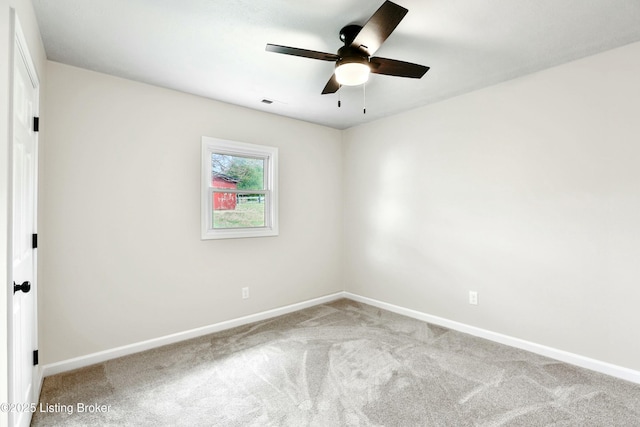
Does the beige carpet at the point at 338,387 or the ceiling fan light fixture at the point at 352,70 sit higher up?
the ceiling fan light fixture at the point at 352,70

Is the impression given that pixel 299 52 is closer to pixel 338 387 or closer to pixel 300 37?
pixel 300 37

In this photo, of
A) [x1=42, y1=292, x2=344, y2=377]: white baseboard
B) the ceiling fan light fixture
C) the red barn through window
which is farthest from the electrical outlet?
the red barn through window

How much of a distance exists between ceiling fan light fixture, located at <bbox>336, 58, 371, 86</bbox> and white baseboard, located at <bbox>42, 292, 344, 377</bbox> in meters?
2.73

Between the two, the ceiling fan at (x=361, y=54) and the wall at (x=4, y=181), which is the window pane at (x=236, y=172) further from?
the wall at (x=4, y=181)

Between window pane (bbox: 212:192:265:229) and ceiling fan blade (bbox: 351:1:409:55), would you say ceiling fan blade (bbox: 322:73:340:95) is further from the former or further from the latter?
window pane (bbox: 212:192:265:229)

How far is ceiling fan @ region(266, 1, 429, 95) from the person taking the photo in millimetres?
1693

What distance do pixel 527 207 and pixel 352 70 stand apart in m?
2.05

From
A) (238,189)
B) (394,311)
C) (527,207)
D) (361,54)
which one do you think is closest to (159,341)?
(238,189)

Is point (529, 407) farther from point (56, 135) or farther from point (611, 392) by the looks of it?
point (56, 135)

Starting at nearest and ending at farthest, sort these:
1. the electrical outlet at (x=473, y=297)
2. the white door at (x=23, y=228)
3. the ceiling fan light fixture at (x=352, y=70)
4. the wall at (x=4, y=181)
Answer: the wall at (x=4, y=181), the white door at (x=23, y=228), the ceiling fan light fixture at (x=352, y=70), the electrical outlet at (x=473, y=297)

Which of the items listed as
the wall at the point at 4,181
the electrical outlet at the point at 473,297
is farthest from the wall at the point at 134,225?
the electrical outlet at the point at 473,297

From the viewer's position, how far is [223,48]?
226 cm

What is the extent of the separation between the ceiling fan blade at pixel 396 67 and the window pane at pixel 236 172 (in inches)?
78.6

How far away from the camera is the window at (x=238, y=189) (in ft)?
10.6
